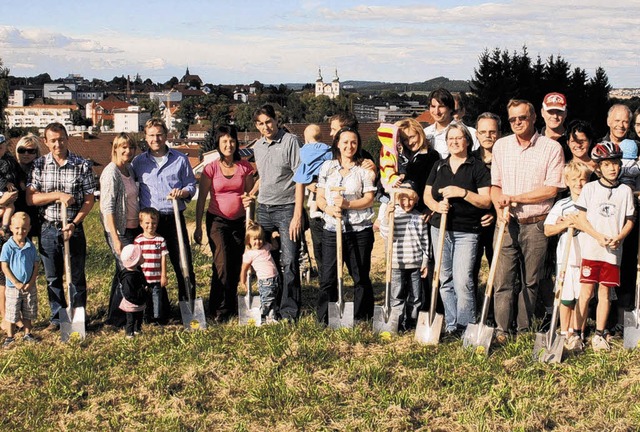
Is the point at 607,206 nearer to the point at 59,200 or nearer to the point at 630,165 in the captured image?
the point at 630,165

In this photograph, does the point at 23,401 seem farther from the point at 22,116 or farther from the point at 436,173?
the point at 22,116

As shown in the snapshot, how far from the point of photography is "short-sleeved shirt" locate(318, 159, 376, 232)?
7.52 metres

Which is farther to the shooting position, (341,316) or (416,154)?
(341,316)

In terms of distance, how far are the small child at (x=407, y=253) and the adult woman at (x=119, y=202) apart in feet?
8.37

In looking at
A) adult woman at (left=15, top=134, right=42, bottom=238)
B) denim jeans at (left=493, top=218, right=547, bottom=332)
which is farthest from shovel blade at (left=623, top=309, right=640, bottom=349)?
adult woman at (left=15, top=134, right=42, bottom=238)

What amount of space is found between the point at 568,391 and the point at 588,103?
1459 inches

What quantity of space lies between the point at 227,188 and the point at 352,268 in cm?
155

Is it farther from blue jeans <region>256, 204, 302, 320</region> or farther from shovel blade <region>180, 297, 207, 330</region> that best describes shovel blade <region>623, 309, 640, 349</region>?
shovel blade <region>180, 297, 207, 330</region>

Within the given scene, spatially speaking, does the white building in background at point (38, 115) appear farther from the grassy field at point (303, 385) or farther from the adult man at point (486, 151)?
the adult man at point (486, 151)

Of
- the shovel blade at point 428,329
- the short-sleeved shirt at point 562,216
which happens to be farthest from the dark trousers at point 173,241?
the short-sleeved shirt at point 562,216

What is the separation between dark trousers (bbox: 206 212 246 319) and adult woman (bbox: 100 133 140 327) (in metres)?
0.83

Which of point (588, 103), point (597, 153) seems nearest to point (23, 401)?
point (597, 153)

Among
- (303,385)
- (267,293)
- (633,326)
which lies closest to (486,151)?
(633,326)

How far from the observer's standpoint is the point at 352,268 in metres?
7.86
